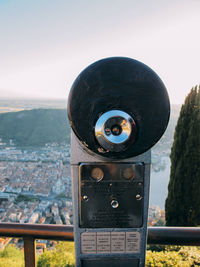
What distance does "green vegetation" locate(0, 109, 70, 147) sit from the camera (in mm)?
5152

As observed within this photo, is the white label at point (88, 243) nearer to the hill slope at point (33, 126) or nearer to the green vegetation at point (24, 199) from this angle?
the green vegetation at point (24, 199)

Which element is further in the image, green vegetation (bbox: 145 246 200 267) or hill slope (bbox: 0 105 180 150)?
hill slope (bbox: 0 105 180 150)

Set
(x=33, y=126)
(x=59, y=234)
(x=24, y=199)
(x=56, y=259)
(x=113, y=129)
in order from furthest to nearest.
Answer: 1. (x=33, y=126)
2. (x=24, y=199)
3. (x=56, y=259)
4. (x=59, y=234)
5. (x=113, y=129)

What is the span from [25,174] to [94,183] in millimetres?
3801

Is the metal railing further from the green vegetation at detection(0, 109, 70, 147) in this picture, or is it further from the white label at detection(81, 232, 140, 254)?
→ the green vegetation at detection(0, 109, 70, 147)

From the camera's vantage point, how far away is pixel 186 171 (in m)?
5.77

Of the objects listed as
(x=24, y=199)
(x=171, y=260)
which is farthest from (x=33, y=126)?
(x=171, y=260)

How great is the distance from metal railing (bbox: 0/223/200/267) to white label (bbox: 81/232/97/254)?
1.01ft

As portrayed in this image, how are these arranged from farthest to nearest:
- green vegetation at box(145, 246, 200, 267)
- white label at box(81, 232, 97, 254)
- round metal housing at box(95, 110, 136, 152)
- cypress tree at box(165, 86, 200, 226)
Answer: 1. cypress tree at box(165, 86, 200, 226)
2. green vegetation at box(145, 246, 200, 267)
3. white label at box(81, 232, 97, 254)
4. round metal housing at box(95, 110, 136, 152)

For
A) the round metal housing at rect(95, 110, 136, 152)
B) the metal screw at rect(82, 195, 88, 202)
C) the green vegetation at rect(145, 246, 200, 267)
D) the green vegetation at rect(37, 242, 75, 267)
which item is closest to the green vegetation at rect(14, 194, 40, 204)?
the green vegetation at rect(37, 242, 75, 267)

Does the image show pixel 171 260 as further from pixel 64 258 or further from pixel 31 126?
pixel 31 126

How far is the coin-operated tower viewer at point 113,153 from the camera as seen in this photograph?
2.59 feet

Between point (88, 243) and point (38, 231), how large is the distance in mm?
431

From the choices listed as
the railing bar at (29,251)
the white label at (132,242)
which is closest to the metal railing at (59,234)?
the railing bar at (29,251)
